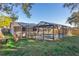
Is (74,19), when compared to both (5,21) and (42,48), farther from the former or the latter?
(5,21)

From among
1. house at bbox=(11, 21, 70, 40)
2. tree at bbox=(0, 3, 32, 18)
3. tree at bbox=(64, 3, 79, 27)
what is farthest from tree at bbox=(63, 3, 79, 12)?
tree at bbox=(0, 3, 32, 18)

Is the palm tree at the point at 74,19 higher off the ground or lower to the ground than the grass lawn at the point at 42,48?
higher

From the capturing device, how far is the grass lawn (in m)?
1.50

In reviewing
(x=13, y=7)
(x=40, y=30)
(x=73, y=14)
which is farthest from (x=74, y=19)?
(x=13, y=7)

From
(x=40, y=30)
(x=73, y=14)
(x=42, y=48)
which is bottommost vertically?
(x=42, y=48)

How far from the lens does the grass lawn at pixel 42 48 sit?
1.50 meters

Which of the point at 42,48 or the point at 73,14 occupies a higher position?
the point at 73,14

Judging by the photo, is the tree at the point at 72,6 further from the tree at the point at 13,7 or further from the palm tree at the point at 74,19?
the tree at the point at 13,7

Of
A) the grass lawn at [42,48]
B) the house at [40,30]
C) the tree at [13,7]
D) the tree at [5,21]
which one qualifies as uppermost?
the tree at [13,7]

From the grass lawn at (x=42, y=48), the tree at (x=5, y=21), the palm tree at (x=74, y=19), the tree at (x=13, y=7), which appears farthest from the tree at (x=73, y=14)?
the tree at (x=5, y=21)

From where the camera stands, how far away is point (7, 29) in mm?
1526

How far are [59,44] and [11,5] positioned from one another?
0.49 m

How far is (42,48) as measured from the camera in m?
1.50

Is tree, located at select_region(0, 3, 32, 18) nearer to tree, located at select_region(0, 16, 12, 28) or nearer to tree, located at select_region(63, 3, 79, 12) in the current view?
tree, located at select_region(0, 16, 12, 28)
